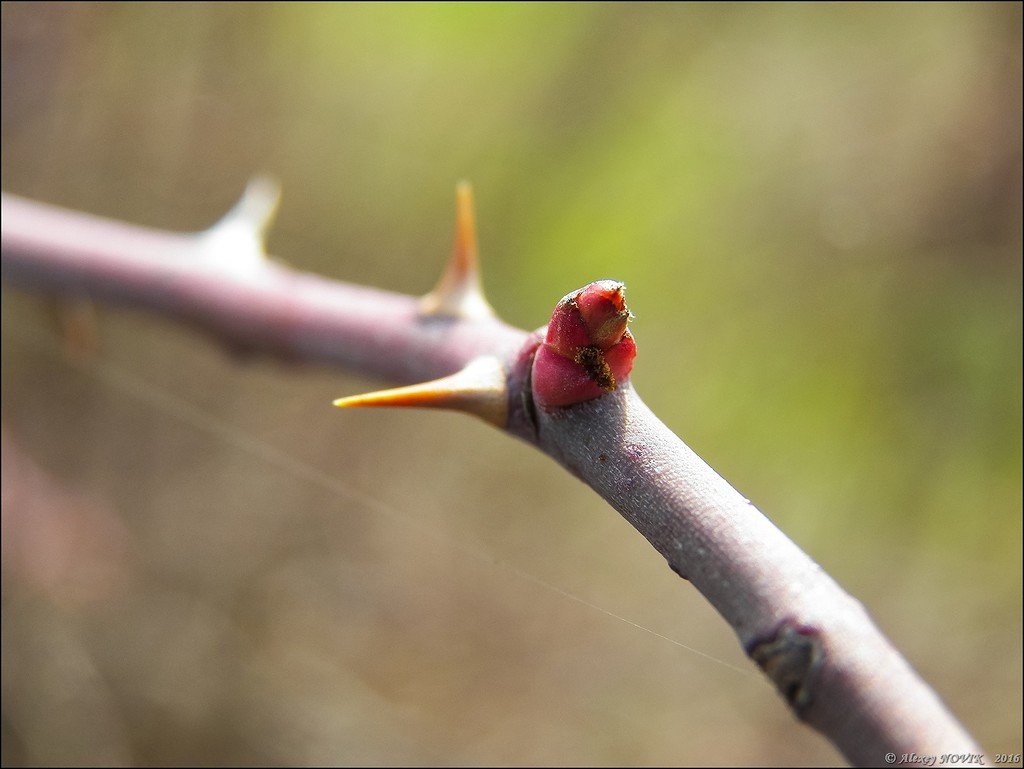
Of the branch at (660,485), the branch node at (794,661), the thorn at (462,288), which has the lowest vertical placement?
the branch node at (794,661)

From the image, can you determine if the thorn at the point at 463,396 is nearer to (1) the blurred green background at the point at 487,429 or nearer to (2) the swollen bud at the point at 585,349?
(2) the swollen bud at the point at 585,349

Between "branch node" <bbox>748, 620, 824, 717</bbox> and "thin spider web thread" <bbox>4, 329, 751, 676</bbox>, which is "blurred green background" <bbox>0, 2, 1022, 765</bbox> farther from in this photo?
"branch node" <bbox>748, 620, 824, 717</bbox>

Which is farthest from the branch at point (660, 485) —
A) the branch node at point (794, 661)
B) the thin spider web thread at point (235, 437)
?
the thin spider web thread at point (235, 437)

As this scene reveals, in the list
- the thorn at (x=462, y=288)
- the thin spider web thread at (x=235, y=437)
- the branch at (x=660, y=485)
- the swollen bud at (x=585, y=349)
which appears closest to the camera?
the branch at (x=660, y=485)

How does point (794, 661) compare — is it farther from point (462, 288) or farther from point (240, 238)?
point (240, 238)

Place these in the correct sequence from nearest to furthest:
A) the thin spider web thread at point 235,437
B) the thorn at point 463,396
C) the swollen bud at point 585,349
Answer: the swollen bud at point 585,349, the thorn at point 463,396, the thin spider web thread at point 235,437

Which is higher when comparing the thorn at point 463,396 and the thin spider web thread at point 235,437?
the thin spider web thread at point 235,437

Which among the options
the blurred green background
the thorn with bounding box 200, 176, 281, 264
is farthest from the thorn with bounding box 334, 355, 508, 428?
the blurred green background
